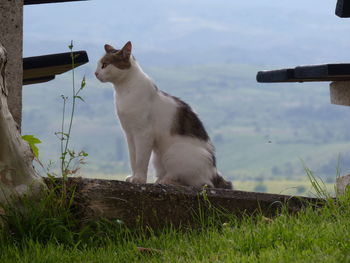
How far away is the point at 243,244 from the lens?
3590mm

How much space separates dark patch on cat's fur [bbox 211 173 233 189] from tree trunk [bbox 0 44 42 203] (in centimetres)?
172

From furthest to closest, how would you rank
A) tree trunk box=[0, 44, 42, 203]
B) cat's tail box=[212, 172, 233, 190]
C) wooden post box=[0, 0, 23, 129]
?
cat's tail box=[212, 172, 233, 190], wooden post box=[0, 0, 23, 129], tree trunk box=[0, 44, 42, 203]

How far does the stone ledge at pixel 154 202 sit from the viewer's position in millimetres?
4223

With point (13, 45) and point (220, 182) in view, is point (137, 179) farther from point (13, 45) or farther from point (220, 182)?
point (13, 45)

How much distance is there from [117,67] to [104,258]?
235cm

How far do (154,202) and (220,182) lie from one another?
4.31ft

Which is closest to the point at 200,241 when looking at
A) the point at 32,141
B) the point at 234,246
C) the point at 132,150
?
the point at 234,246

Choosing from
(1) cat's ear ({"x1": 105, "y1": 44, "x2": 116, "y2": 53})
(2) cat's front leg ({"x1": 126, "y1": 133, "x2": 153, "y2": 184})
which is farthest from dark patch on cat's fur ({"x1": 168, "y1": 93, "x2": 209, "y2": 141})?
(1) cat's ear ({"x1": 105, "y1": 44, "x2": 116, "y2": 53})

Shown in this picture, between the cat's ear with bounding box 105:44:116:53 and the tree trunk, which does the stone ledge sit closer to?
the tree trunk

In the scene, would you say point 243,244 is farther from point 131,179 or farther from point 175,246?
point 131,179

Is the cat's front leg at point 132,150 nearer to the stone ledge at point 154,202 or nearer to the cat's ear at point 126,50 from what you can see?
the cat's ear at point 126,50

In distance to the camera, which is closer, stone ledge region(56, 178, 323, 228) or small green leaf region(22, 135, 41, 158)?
stone ledge region(56, 178, 323, 228)

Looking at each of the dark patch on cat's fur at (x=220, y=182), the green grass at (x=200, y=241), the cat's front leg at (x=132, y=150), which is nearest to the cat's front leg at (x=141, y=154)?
the cat's front leg at (x=132, y=150)

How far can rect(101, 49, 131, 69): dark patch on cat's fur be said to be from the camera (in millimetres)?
5672
